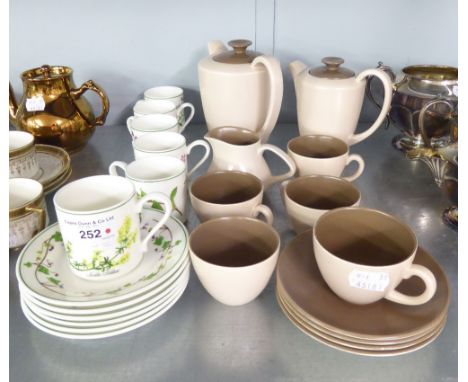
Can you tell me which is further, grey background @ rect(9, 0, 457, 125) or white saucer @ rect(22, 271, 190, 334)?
grey background @ rect(9, 0, 457, 125)

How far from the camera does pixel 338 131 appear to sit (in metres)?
0.77

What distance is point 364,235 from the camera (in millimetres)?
546

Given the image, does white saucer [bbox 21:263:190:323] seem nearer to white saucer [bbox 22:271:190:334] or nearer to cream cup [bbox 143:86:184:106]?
white saucer [bbox 22:271:190:334]

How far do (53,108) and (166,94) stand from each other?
0.24 meters

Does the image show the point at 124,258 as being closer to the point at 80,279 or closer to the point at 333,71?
the point at 80,279

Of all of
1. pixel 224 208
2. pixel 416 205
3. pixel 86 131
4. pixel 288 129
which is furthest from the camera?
pixel 288 129

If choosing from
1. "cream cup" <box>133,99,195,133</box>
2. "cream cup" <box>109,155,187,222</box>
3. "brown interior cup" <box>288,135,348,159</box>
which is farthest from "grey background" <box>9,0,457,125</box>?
"cream cup" <box>109,155,187,222</box>

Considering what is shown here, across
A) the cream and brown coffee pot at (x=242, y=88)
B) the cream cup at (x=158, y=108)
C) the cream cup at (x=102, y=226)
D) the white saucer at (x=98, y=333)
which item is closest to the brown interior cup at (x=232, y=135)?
the cream and brown coffee pot at (x=242, y=88)

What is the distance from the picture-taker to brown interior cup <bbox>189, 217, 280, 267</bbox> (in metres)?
0.53

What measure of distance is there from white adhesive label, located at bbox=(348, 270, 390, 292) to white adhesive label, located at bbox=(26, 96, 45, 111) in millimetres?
688

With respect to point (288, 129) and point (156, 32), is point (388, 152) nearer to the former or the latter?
point (288, 129)

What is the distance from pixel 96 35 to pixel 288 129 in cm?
50

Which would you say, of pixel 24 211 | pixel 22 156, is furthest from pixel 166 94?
pixel 24 211

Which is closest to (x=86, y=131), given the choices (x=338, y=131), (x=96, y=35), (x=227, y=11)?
(x=96, y=35)
